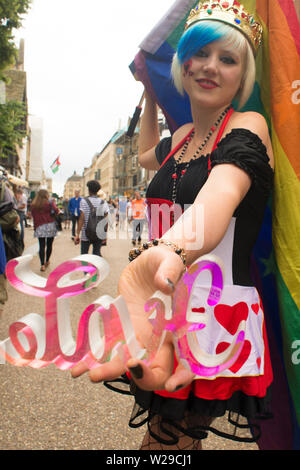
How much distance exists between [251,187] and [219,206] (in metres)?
0.22

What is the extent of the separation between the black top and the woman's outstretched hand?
0.43 meters

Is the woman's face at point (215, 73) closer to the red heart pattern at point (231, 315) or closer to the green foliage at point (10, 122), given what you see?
the red heart pattern at point (231, 315)

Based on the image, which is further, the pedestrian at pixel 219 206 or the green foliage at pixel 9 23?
the green foliage at pixel 9 23

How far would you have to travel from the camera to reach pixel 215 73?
3.47ft

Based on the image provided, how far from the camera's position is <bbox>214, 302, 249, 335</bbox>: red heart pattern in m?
0.98

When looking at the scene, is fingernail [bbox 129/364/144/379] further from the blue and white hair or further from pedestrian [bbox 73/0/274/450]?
the blue and white hair

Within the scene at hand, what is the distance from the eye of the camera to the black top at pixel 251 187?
0.92 meters

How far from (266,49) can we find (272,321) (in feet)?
3.42

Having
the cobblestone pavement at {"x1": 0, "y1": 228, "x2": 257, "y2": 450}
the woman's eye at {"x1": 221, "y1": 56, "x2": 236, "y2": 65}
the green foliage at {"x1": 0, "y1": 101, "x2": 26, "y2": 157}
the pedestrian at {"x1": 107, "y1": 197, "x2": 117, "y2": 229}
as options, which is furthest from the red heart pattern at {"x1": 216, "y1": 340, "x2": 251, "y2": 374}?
the green foliage at {"x1": 0, "y1": 101, "x2": 26, "y2": 157}

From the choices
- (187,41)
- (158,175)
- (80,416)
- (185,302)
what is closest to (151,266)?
(185,302)

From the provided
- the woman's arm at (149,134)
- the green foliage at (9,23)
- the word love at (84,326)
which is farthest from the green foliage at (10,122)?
the word love at (84,326)

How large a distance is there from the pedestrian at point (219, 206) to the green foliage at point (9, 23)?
830 cm

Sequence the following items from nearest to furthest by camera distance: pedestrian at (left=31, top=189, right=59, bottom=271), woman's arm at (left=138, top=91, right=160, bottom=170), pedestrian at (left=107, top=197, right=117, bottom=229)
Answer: woman's arm at (left=138, top=91, right=160, bottom=170), pedestrian at (left=107, top=197, right=117, bottom=229), pedestrian at (left=31, top=189, right=59, bottom=271)

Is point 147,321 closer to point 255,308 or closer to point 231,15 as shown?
point 255,308
